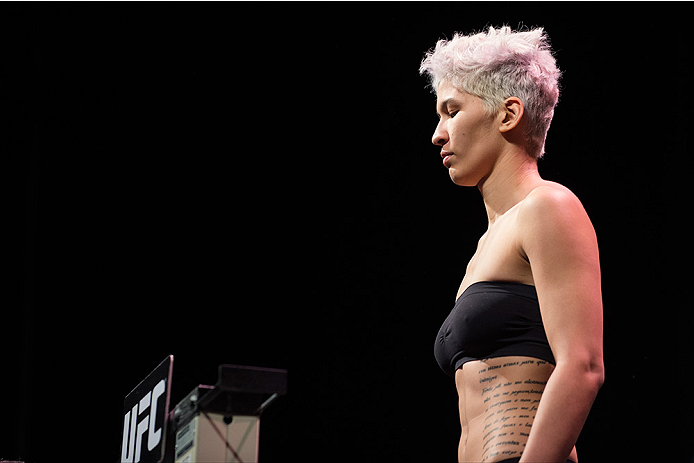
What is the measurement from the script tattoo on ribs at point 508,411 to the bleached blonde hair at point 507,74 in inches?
17.6

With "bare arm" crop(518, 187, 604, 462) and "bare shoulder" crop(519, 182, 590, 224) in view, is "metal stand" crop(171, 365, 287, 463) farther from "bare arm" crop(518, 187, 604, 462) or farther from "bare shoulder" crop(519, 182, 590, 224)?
"bare shoulder" crop(519, 182, 590, 224)

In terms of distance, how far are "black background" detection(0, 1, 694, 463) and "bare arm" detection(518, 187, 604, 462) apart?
1997mm

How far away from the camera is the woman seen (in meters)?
1.16

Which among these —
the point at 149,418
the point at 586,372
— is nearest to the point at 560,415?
Answer: the point at 586,372

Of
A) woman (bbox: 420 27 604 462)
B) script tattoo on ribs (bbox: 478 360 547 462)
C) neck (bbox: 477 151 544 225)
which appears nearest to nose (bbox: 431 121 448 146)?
woman (bbox: 420 27 604 462)

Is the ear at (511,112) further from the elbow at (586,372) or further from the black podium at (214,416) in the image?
the black podium at (214,416)

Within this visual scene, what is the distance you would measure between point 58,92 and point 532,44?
2.31 metres

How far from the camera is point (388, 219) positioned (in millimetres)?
3488

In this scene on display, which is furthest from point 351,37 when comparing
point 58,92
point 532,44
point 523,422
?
point 523,422

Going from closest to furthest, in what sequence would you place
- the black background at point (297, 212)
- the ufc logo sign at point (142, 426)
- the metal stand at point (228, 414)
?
the metal stand at point (228, 414) < the ufc logo sign at point (142, 426) < the black background at point (297, 212)

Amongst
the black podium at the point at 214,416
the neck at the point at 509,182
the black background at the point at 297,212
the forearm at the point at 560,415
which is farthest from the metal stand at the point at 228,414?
the black background at the point at 297,212

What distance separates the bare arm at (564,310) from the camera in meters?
1.13

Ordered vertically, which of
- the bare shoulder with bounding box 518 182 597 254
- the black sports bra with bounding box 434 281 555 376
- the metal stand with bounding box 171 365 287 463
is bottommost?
the metal stand with bounding box 171 365 287 463

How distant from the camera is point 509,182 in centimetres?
144
